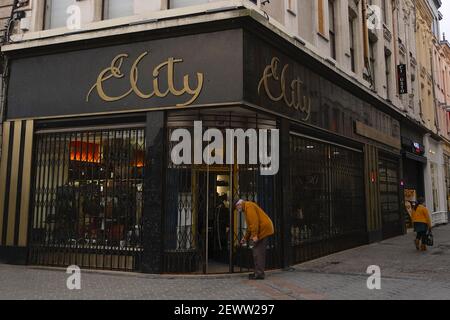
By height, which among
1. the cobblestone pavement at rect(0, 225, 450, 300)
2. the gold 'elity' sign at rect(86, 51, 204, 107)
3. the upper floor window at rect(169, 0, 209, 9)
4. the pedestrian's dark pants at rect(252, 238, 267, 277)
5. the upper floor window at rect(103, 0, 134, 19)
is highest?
the upper floor window at rect(103, 0, 134, 19)

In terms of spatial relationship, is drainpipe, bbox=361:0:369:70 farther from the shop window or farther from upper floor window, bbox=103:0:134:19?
upper floor window, bbox=103:0:134:19

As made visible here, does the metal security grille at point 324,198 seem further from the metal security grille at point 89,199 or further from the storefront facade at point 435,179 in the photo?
the storefront facade at point 435,179

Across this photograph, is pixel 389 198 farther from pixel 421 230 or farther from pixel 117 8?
pixel 117 8

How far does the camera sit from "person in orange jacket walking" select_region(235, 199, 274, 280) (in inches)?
352

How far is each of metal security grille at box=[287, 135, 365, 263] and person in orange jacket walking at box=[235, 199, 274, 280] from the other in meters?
1.86

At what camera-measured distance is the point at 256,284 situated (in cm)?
848

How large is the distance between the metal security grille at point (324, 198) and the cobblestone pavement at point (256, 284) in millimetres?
951

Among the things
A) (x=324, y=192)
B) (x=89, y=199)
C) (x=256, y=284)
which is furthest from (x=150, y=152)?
(x=324, y=192)

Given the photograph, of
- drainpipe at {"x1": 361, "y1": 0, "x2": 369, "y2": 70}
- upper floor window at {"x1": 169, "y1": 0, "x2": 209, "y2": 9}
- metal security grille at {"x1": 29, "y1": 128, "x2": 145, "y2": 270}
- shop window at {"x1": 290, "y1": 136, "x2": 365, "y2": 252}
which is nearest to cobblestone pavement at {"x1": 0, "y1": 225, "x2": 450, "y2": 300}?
A: metal security grille at {"x1": 29, "y1": 128, "x2": 145, "y2": 270}

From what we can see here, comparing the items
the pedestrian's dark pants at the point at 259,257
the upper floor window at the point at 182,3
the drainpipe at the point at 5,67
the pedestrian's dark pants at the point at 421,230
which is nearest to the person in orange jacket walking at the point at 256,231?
the pedestrian's dark pants at the point at 259,257

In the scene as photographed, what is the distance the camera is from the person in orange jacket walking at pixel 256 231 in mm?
8945

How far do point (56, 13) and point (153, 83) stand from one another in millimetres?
4069

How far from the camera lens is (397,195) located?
65.2 ft
